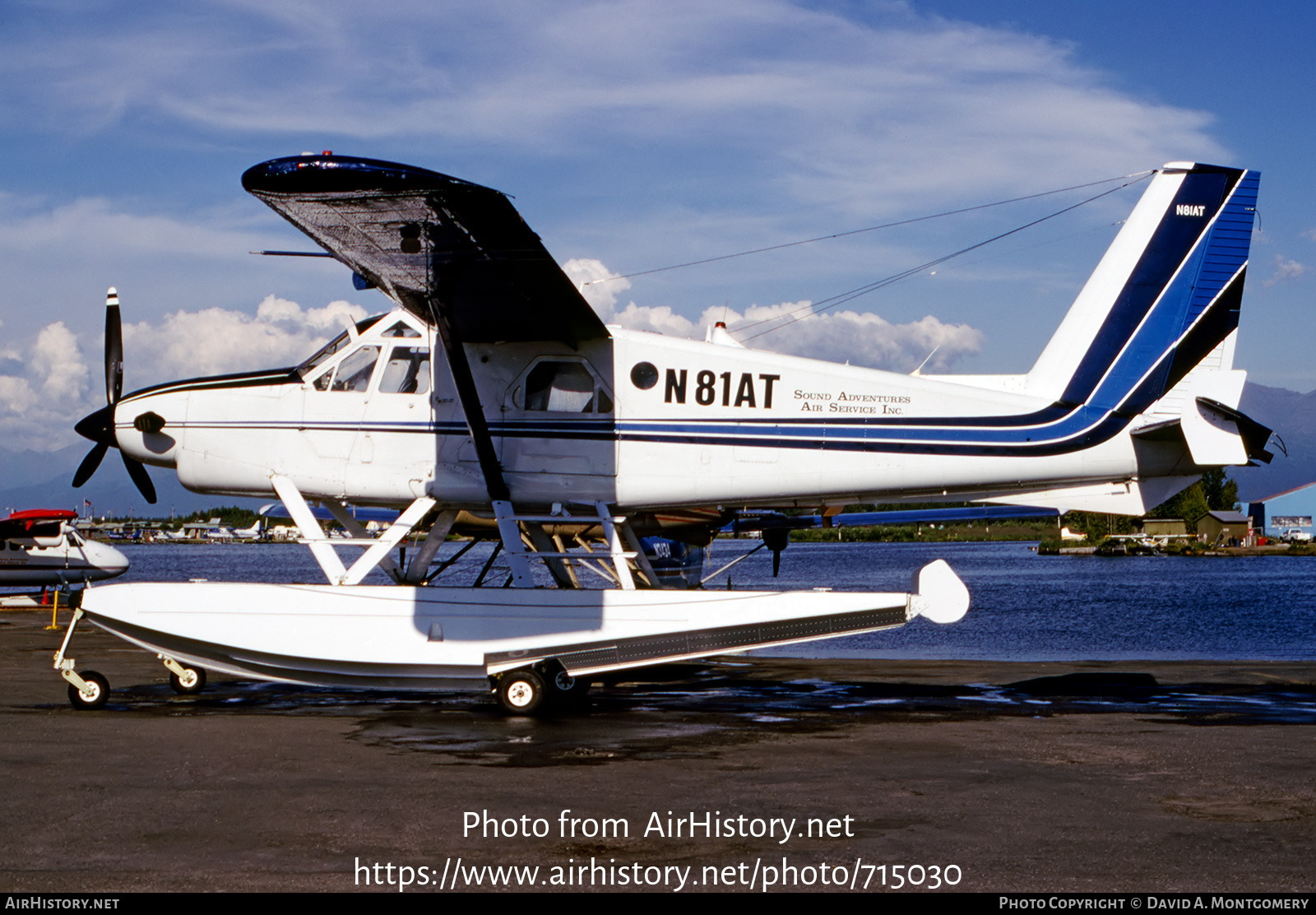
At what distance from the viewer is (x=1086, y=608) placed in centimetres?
3178

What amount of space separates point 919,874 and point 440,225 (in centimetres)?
620

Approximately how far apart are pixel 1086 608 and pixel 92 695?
27.1m

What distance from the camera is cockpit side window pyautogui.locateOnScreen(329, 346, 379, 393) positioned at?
11727 mm

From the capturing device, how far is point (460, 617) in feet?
34.8

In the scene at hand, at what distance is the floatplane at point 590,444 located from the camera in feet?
34.5

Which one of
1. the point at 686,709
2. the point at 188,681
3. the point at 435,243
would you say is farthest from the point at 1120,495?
the point at 188,681

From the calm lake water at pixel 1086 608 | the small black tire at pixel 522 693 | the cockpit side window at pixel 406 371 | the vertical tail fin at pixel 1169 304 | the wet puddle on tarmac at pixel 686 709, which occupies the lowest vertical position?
the calm lake water at pixel 1086 608

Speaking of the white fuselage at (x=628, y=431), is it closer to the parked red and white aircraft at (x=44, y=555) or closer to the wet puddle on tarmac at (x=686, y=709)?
the wet puddle on tarmac at (x=686, y=709)

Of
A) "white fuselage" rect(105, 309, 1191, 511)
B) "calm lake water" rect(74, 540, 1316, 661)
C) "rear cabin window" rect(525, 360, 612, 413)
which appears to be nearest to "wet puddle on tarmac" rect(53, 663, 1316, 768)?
"white fuselage" rect(105, 309, 1191, 511)

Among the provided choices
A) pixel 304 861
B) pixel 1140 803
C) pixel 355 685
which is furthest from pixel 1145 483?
pixel 304 861

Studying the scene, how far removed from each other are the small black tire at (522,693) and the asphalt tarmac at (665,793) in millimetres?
200

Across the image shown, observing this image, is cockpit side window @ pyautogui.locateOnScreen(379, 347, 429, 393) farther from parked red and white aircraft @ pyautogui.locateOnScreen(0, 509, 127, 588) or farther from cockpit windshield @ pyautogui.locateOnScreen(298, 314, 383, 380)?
parked red and white aircraft @ pyautogui.locateOnScreen(0, 509, 127, 588)

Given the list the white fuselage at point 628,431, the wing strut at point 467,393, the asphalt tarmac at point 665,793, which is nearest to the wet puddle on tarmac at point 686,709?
the asphalt tarmac at point 665,793

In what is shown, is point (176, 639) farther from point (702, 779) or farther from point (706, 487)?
point (702, 779)
